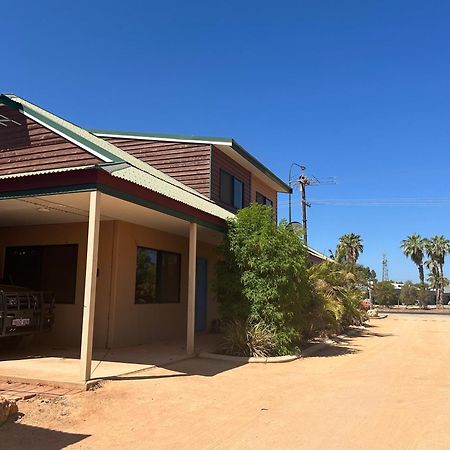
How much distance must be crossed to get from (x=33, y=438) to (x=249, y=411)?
106 inches

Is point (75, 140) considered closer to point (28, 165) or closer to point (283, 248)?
point (28, 165)

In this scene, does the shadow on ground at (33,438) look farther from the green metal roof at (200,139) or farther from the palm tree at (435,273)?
the palm tree at (435,273)

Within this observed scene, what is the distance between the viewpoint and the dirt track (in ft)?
17.6

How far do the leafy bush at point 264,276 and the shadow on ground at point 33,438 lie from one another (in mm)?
6391

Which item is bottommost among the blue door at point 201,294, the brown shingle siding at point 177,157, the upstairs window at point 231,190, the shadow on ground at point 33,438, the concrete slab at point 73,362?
the shadow on ground at point 33,438

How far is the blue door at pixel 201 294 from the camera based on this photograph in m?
15.9

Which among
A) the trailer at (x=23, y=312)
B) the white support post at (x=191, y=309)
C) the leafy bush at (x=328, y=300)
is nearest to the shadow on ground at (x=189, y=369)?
the white support post at (x=191, y=309)

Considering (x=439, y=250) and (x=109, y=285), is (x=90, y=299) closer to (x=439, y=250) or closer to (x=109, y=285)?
(x=109, y=285)

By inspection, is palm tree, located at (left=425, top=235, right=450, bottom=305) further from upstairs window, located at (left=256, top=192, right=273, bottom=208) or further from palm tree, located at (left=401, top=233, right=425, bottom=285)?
upstairs window, located at (left=256, top=192, right=273, bottom=208)

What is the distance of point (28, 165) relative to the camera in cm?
1088

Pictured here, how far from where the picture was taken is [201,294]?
16203 millimetres

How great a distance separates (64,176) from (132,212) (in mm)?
2726

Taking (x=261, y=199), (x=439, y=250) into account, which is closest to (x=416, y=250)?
(x=439, y=250)

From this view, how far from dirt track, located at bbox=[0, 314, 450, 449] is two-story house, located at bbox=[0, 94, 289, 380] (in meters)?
1.39
